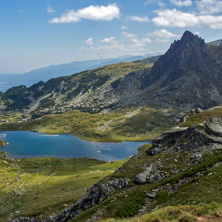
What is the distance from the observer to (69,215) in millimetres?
46562

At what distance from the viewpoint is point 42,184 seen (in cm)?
11050

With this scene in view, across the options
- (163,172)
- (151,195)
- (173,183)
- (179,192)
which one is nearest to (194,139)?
(163,172)

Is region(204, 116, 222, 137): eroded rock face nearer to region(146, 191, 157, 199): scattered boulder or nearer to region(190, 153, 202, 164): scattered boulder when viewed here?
region(190, 153, 202, 164): scattered boulder

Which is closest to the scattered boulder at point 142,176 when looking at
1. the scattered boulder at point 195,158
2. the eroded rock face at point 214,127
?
the scattered boulder at point 195,158

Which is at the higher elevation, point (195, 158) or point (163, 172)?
point (195, 158)

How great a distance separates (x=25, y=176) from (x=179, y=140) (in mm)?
104015

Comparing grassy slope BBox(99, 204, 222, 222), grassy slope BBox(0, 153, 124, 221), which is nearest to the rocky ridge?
grassy slope BBox(99, 204, 222, 222)

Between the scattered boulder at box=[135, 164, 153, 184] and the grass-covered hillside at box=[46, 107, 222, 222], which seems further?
the scattered boulder at box=[135, 164, 153, 184]

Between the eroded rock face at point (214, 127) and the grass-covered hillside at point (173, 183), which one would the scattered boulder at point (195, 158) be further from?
the eroded rock face at point (214, 127)

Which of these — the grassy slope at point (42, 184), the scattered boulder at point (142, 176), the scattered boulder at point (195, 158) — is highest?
the scattered boulder at point (195, 158)

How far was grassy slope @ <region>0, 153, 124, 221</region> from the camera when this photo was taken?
70625 millimetres

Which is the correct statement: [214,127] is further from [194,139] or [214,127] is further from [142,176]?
[142,176]

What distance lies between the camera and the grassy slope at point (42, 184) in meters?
70.6

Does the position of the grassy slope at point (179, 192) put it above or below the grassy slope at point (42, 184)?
above
